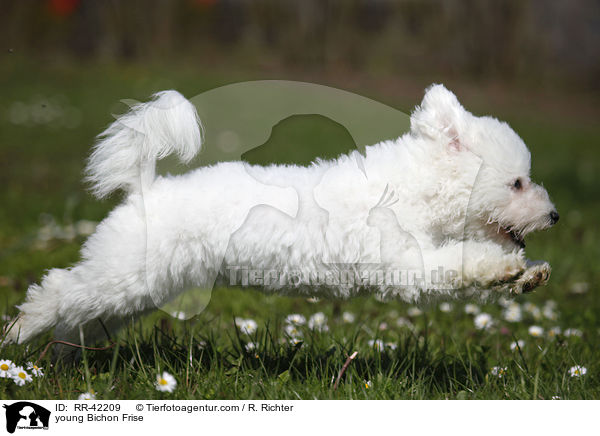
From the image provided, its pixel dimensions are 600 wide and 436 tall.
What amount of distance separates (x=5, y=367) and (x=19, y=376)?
0.28 feet

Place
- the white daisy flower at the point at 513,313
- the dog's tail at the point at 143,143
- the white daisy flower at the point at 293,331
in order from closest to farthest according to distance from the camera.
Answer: the dog's tail at the point at 143,143 < the white daisy flower at the point at 293,331 < the white daisy flower at the point at 513,313

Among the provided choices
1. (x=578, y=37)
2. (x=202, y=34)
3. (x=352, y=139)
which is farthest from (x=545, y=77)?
(x=352, y=139)

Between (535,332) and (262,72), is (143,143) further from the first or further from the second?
(262,72)

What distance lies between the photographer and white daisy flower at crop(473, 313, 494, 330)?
11.2 feet

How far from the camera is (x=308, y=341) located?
9.83ft

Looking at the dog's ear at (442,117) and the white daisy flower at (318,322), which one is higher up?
the dog's ear at (442,117)

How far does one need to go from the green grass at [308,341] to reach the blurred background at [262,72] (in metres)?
0.04

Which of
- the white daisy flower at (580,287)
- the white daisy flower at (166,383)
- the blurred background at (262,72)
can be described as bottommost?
the white daisy flower at (166,383)

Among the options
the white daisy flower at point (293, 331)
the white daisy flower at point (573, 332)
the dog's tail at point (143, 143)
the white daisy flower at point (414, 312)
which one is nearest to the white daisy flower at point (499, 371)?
the white daisy flower at point (573, 332)

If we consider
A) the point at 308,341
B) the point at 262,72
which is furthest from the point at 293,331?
the point at 262,72

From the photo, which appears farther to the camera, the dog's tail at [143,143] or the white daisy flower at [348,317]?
the white daisy flower at [348,317]

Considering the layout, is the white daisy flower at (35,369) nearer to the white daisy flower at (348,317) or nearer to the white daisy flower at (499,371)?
the white daisy flower at (348,317)

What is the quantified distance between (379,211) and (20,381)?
1456 mm

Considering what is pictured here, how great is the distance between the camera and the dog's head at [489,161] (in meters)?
2.25
